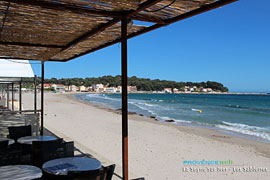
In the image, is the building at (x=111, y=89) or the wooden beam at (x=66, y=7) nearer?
the wooden beam at (x=66, y=7)

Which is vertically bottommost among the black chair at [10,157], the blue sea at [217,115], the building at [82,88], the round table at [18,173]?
the blue sea at [217,115]

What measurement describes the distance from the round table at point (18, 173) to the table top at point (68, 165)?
10cm

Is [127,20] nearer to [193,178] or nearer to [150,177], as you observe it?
[150,177]

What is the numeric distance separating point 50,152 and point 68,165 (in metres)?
0.43

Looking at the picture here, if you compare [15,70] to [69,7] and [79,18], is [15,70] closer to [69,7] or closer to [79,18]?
[79,18]

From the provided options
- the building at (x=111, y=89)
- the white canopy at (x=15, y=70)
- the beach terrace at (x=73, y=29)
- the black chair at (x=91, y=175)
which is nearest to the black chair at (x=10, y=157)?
the beach terrace at (x=73, y=29)

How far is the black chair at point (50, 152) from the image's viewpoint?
8.91 feet

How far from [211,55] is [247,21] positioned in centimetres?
1893

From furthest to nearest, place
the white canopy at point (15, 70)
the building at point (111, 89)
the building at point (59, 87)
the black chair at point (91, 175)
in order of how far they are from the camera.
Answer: the building at point (111, 89) < the building at point (59, 87) < the white canopy at point (15, 70) < the black chair at point (91, 175)

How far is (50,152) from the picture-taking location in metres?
2.76

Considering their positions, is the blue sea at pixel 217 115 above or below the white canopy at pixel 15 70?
below

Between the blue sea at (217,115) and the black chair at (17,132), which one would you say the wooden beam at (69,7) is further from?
the blue sea at (217,115)

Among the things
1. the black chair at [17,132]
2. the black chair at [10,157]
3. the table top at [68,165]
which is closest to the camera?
the table top at [68,165]

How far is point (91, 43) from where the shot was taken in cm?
379
